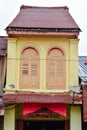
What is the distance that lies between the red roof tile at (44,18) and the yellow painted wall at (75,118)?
386 cm

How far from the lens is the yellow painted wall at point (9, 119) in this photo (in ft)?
60.2

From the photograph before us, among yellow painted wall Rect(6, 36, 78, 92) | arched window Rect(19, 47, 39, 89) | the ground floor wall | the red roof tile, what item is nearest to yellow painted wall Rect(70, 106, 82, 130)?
the ground floor wall

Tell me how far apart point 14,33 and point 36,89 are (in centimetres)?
291

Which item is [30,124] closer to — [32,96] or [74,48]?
[32,96]

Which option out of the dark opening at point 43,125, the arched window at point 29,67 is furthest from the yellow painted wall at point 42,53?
the dark opening at point 43,125

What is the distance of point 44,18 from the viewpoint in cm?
2016

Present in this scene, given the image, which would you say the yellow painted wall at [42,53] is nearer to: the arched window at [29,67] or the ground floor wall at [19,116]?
the arched window at [29,67]

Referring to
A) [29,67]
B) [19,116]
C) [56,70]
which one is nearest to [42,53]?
[29,67]

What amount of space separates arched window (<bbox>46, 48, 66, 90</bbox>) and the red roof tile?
1336 millimetres

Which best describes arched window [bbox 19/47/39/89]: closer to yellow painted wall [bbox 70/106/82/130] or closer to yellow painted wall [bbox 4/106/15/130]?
yellow painted wall [bbox 4/106/15/130]

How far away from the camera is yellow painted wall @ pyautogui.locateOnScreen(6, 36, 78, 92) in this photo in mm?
18812

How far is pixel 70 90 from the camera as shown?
1858 centimetres

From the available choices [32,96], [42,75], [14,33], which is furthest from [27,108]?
[14,33]

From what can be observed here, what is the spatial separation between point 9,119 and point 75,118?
3149 millimetres
